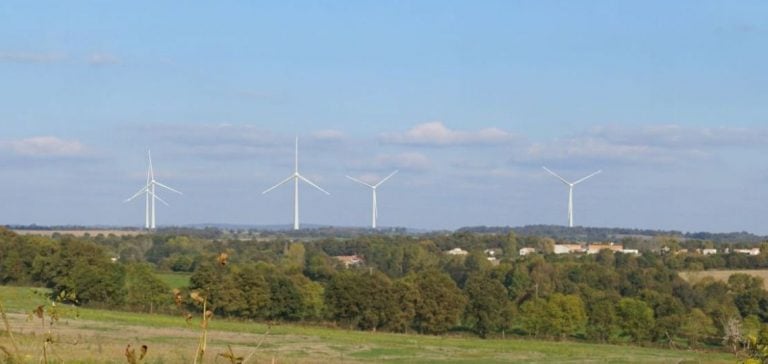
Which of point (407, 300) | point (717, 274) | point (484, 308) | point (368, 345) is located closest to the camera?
point (368, 345)

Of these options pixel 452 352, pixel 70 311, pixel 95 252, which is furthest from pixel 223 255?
pixel 95 252

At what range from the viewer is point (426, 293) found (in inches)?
3595

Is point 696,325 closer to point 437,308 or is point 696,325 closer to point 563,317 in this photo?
point 563,317

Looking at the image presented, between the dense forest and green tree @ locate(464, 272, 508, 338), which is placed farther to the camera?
green tree @ locate(464, 272, 508, 338)

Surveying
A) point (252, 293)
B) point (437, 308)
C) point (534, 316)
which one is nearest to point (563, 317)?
point (534, 316)

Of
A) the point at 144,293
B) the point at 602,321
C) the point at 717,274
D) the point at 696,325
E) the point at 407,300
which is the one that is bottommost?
the point at 696,325

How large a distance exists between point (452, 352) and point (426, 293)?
2577cm

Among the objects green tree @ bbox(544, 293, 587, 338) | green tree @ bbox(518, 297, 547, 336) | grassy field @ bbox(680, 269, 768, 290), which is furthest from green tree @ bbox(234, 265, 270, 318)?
grassy field @ bbox(680, 269, 768, 290)

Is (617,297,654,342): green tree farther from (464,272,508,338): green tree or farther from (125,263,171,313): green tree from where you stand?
(125,263,171,313): green tree

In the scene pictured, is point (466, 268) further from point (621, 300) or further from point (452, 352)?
point (452, 352)

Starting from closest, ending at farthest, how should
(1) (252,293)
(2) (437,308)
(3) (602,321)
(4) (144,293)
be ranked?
(2) (437,308), (3) (602,321), (1) (252,293), (4) (144,293)

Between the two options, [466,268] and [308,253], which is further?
[308,253]

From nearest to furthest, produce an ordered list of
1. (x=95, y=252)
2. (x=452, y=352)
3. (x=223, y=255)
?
(x=223, y=255) < (x=452, y=352) < (x=95, y=252)

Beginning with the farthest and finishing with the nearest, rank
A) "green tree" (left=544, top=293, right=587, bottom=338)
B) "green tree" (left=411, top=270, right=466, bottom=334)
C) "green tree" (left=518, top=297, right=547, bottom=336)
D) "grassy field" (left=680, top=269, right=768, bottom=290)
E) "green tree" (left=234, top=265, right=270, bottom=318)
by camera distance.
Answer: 1. "grassy field" (left=680, top=269, right=768, bottom=290)
2. "green tree" (left=518, top=297, right=547, bottom=336)
3. "green tree" (left=544, top=293, right=587, bottom=338)
4. "green tree" (left=234, top=265, right=270, bottom=318)
5. "green tree" (left=411, top=270, right=466, bottom=334)
